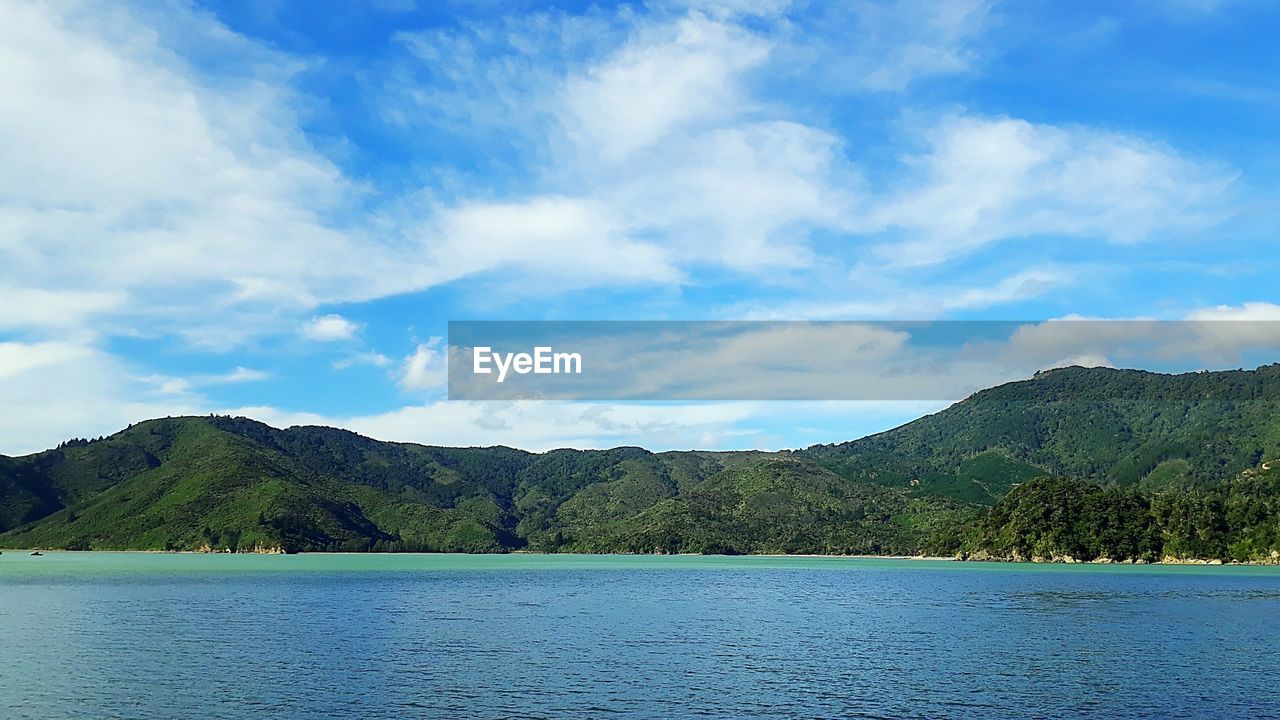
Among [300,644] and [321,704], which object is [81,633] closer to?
[300,644]

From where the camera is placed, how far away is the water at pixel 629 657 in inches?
2291

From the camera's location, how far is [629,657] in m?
79.1

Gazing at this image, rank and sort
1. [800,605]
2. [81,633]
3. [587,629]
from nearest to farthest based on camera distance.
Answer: [81,633] → [587,629] → [800,605]

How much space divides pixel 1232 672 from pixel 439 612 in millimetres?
85526

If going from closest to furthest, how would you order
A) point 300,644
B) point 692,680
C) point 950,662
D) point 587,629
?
point 692,680, point 950,662, point 300,644, point 587,629

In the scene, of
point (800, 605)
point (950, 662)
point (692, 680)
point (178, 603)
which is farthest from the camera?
point (800, 605)

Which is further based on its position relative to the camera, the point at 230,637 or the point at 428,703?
the point at 230,637

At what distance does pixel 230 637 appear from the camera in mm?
91062

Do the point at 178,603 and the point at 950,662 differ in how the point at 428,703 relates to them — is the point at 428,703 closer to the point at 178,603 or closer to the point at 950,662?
the point at 950,662

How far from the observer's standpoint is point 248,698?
194ft

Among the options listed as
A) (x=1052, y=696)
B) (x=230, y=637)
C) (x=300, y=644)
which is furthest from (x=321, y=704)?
(x=1052, y=696)

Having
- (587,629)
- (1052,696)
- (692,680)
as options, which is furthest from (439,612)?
(1052,696)

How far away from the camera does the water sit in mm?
58188

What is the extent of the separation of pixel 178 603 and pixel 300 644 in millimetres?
56043
